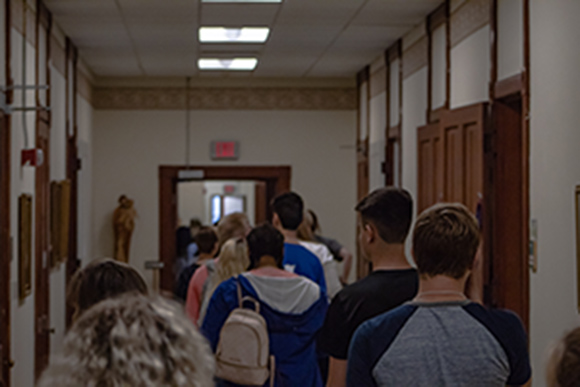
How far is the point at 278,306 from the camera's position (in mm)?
3512

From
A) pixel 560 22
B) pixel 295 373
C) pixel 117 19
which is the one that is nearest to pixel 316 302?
pixel 295 373

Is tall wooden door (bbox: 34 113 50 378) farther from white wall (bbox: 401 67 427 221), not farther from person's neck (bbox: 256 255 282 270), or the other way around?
white wall (bbox: 401 67 427 221)

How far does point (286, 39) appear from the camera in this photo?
24.5 ft

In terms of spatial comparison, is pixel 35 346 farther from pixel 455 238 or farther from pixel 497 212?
pixel 455 238

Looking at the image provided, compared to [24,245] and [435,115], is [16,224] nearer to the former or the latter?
[24,245]

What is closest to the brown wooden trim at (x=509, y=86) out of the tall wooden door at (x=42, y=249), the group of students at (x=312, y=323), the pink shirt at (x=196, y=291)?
the group of students at (x=312, y=323)

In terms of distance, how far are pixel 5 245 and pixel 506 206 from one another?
3025 millimetres

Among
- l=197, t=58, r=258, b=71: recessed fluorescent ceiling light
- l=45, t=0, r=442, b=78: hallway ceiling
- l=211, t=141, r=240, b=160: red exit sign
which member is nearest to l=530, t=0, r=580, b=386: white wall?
l=45, t=0, r=442, b=78: hallway ceiling

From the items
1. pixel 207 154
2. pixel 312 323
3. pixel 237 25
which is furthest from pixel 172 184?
pixel 312 323

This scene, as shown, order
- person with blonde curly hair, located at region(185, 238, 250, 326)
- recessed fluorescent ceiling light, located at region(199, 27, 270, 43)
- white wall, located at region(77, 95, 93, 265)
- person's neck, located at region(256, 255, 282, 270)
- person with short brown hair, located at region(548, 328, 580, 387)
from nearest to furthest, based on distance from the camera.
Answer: person with short brown hair, located at region(548, 328, 580, 387), person's neck, located at region(256, 255, 282, 270), person with blonde curly hair, located at region(185, 238, 250, 326), recessed fluorescent ceiling light, located at region(199, 27, 270, 43), white wall, located at region(77, 95, 93, 265)

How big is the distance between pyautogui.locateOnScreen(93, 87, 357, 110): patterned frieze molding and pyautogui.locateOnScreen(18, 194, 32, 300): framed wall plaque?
4.69 m

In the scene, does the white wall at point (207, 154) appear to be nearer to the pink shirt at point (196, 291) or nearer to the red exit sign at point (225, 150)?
the red exit sign at point (225, 150)

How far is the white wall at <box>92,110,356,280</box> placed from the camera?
1000 cm

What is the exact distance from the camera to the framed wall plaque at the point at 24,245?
5.22 m
